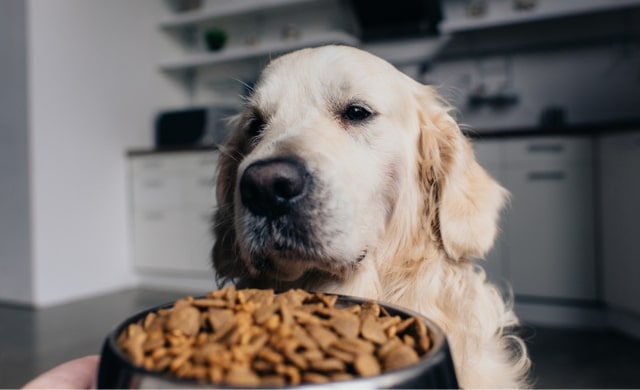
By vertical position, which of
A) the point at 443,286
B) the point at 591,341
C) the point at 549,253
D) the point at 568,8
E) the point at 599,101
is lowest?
the point at 591,341

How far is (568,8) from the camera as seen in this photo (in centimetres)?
313

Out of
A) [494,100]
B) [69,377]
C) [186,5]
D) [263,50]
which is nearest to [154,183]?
[263,50]

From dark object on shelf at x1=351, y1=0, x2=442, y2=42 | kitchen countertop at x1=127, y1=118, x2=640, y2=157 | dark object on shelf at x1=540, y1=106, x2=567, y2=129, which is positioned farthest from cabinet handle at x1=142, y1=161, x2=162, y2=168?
dark object on shelf at x1=540, y1=106, x2=567, y2=129

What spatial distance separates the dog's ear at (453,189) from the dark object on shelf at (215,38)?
357 centimetres

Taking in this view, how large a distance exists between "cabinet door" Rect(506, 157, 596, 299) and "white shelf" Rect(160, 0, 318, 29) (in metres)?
2.17

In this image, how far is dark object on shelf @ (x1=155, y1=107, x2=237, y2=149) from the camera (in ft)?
13.5

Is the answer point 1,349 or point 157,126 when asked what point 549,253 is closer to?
point 1,349

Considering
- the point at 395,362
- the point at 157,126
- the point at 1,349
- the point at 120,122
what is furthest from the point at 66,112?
the point at 395,362

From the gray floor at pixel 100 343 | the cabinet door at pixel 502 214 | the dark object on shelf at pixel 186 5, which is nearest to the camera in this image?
the gray floor at pixel 100 343

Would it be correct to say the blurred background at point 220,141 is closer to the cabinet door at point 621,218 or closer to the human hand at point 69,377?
the cabinet door at point 621,218

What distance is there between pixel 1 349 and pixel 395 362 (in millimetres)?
2573

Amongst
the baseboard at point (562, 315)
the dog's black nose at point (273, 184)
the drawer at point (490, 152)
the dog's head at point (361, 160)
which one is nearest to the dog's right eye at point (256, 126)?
the dog's head at point (361, 160)

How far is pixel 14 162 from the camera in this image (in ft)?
11.1

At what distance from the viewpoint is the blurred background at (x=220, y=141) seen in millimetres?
2617
